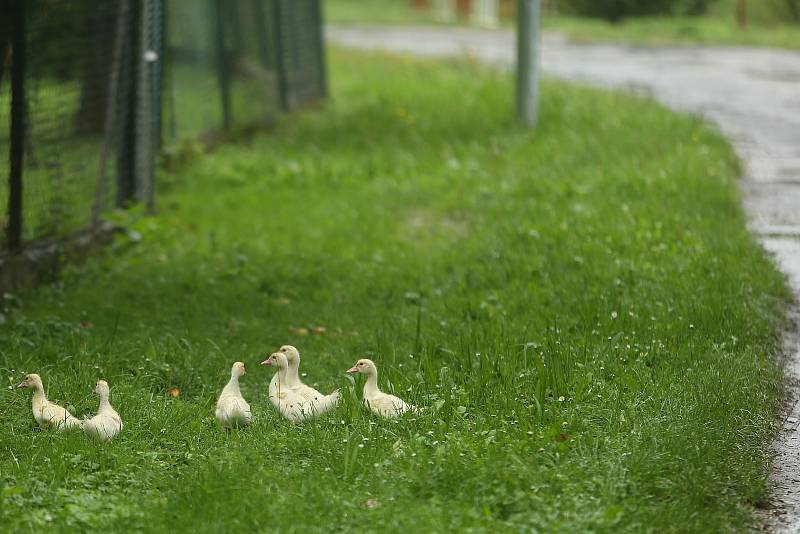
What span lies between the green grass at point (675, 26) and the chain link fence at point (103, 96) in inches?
483

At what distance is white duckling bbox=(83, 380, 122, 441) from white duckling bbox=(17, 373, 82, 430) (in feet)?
0.27

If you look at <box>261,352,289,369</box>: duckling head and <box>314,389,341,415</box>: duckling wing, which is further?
<box>261,352,289,369</box>: duckling head

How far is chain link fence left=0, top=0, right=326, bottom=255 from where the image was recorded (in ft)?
27.6

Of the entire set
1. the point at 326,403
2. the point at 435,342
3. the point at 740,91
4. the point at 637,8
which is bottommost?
the point at 637,8

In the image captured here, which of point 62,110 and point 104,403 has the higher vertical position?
point 62,110

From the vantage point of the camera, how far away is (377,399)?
557 centimetres

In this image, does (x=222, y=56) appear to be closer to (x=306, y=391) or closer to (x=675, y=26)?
(x=306, y=391)

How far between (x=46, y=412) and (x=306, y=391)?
1158 mm

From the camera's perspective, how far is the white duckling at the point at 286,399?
18.3ft

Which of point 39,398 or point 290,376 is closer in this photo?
point 39,398

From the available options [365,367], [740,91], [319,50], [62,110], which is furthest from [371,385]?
[319,50]

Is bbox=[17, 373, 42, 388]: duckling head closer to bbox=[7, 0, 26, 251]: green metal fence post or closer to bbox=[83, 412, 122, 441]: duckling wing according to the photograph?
bbox=[83, 412, 122, 441]: duckling wing

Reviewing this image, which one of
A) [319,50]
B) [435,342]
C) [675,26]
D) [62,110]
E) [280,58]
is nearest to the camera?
[435,342]

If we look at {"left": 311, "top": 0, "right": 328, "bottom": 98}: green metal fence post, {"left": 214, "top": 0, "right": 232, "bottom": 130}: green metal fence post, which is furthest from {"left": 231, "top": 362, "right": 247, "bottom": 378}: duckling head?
{"left": 311, "top": 0, "right": 328, "bottom": 98}: green metal fence post
